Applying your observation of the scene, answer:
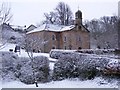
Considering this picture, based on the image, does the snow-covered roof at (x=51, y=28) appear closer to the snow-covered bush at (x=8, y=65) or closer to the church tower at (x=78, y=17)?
the church tower at (x=78, y=17)

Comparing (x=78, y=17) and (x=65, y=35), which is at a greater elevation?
(x=78, y=17)

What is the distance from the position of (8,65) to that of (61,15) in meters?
40.2

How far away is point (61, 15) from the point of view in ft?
177

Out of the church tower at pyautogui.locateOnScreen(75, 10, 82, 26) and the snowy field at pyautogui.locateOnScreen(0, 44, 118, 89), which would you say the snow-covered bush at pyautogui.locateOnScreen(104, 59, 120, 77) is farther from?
the church tower at pyautogui.locateOnScreen(75, 10, 82, 26)

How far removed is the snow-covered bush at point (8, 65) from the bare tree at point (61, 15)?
126ft

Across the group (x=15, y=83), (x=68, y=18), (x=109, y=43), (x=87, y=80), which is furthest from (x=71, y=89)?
(x=68, y=18)

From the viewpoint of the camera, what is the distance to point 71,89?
10320 millimetres

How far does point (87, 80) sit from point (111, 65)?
5.10 feet

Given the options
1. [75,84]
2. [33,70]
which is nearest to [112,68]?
[75,84]

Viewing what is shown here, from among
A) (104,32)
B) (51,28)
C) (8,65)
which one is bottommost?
(8,65)

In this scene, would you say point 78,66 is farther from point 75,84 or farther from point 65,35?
point 65,35

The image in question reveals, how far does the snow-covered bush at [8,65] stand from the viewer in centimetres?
1385

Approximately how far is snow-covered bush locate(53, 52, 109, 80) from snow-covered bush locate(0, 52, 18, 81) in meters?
2.86

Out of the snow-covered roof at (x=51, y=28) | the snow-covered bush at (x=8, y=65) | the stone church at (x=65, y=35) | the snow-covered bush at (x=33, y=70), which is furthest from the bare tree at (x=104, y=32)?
the snow-covered bush at (x=33, y=70)
